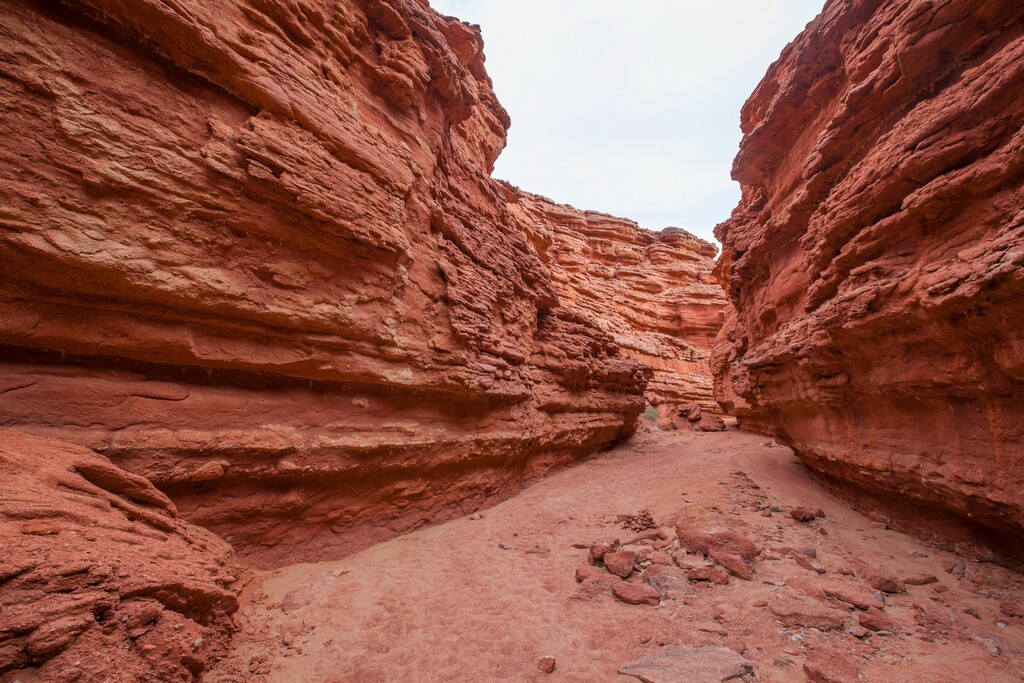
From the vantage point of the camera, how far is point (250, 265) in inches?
169

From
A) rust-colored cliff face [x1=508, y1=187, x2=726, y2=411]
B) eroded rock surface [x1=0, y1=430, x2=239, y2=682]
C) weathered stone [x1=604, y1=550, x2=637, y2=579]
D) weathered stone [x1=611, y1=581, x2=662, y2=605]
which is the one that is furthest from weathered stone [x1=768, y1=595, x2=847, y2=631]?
rust-colored cliff face [x1=508, y1=187, x2=726, y2=411]

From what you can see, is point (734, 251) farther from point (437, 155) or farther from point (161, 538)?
point (161, 538)

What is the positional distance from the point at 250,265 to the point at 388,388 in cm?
248

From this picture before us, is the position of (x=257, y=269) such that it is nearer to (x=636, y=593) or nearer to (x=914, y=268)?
(x=636, y=593)

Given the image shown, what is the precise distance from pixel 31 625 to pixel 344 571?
319cm

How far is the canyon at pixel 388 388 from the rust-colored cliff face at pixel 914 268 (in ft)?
0.14

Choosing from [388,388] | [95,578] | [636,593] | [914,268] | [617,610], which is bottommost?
[617,610]

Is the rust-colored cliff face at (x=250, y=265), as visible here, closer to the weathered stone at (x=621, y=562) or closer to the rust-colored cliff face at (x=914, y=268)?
the weathered stone at (x=621, y=562)

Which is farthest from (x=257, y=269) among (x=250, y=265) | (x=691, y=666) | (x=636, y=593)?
(x=691, y=666)

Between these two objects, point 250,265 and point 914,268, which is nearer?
point 250,265

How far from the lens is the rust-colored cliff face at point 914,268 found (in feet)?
13.1

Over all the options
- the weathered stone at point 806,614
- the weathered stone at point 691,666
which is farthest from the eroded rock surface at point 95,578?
the weathered stone at point 806,614

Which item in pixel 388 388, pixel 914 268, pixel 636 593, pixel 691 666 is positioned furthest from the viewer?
pixel 388 388

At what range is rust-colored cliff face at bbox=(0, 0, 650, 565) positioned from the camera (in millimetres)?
3268
